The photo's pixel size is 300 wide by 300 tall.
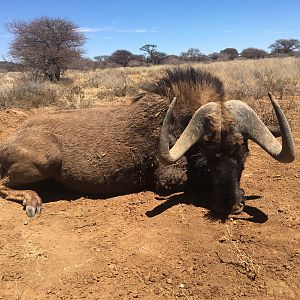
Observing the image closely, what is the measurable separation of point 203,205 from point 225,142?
38.3 inches

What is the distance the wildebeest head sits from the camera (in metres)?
4.65

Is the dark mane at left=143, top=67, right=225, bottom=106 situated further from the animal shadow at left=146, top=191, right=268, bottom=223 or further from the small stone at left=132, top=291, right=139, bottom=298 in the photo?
the small stone at left=132, top=291, right=139, bottom=298

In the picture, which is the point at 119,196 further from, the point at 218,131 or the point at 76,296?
the point at 76,296

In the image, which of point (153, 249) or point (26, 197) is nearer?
point (153, 249)

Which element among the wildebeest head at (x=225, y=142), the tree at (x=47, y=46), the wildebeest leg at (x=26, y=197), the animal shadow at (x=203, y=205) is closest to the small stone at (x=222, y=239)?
the animal shadow at (x=203, y=205)

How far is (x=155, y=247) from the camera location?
4.31 meters

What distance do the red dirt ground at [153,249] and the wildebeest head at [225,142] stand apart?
0.31 metres

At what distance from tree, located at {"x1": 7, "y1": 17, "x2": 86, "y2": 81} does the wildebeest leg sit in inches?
791

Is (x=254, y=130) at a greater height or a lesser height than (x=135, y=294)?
greater

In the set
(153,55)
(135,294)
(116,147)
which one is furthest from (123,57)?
(135,294)

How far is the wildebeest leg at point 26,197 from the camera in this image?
5584mm

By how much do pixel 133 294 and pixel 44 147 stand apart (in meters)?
2.94

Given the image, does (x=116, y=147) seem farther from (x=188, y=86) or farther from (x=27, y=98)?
(x=27, y=98)

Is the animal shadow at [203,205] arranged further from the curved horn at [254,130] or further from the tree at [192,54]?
the tree at [192,54]
